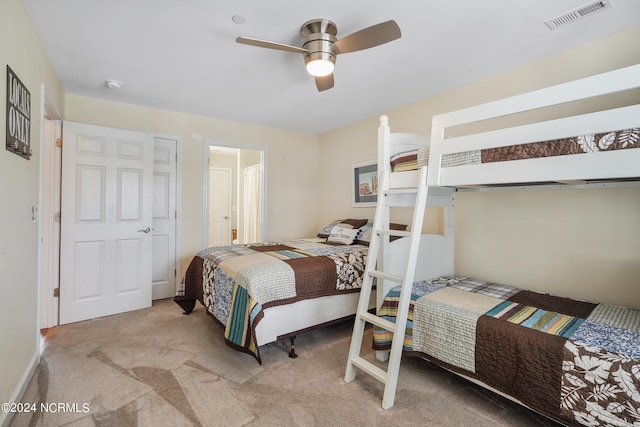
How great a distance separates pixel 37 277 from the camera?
217cm

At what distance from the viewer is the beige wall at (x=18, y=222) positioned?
1.55 meters

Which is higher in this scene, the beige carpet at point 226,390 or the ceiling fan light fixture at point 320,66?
the ceiling fan light fixture at point 320,66

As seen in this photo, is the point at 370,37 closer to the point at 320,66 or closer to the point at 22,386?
the point at 320,66

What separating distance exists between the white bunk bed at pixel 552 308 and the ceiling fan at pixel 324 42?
2.17 ft

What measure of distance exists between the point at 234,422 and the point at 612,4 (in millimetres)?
3259

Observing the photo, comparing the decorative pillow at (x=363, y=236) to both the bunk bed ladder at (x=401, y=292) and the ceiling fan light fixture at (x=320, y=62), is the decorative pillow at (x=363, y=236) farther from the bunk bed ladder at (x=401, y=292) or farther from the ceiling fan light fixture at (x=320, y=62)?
the ceiling fan light fixture at (x=320, y=62)

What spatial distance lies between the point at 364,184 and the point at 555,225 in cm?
215

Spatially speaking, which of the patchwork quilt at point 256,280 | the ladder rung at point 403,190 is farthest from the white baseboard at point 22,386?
the ladder rung at point 403,190

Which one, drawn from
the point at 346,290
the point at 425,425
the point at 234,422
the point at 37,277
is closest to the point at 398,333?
the point at 425,425

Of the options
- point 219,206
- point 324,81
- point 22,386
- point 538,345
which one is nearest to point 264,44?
point 324,81

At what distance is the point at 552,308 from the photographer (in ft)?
6.20

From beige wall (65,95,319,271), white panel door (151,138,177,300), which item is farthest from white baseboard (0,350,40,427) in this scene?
beige wall (65,95,319,271)

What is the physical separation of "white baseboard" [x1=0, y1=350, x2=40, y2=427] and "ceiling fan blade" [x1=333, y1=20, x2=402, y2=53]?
110 inches

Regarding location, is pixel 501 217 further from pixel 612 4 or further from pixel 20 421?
pixel 20 421
